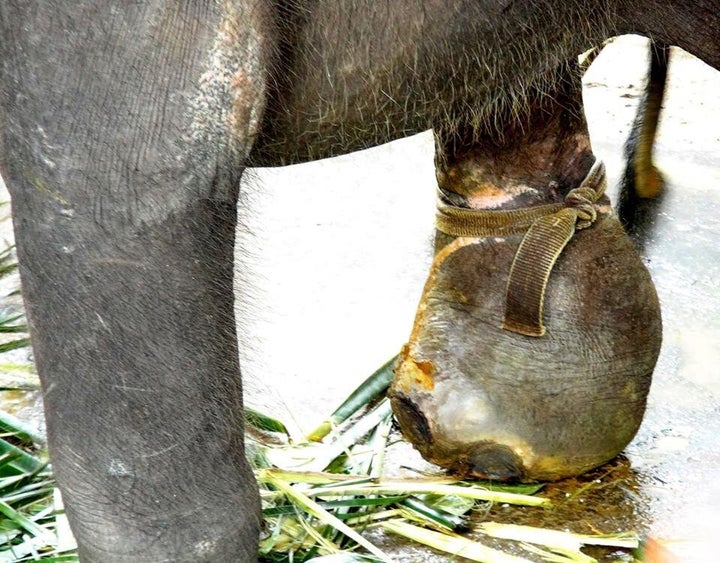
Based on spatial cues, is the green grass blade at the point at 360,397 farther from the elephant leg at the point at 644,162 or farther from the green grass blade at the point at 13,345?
the elephant leg at the point at 644,162

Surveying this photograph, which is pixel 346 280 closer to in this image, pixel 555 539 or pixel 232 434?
pixel 555 539

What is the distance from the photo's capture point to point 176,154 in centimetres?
150

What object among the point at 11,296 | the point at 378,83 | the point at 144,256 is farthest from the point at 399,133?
the point at 11,296

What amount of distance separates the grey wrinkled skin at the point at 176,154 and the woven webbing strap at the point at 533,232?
0.49 metres

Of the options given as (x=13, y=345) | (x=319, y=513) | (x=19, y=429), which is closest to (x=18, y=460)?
(x=19, y=429)

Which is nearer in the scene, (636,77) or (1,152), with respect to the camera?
(1,152)

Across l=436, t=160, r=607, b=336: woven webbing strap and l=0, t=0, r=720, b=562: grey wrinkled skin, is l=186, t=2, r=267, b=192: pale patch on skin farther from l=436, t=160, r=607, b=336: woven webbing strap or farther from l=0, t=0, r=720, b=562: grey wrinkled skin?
l=436, t=160, r=607, b=336: woven webbing strap

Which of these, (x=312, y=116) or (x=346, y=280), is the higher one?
(x=312, y=116)

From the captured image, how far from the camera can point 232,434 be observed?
5.53 feet

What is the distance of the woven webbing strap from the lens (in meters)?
2.22

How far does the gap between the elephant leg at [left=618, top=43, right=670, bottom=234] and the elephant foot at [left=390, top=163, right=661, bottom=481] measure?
91 centimetres

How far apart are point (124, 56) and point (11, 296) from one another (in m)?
1.58

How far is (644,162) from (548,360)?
1359mm

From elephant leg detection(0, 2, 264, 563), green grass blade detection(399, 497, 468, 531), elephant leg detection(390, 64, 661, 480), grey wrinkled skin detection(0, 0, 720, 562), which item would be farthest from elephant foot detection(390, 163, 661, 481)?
elephant leg detection(0, 2, 264, 563)
